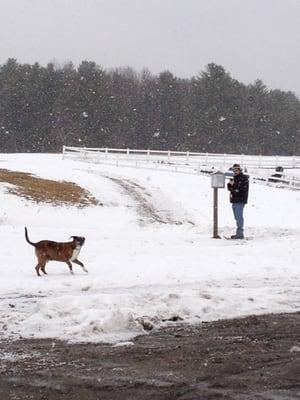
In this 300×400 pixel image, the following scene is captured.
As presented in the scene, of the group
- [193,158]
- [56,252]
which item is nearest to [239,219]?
[56,252]

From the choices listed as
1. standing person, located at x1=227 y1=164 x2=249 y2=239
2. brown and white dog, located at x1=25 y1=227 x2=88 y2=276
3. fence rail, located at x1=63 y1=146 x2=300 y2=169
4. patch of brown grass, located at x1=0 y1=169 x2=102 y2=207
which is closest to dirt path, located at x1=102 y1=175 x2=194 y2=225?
patch of brown grass, located at x1=0 y1=169 x2=102 y2=207

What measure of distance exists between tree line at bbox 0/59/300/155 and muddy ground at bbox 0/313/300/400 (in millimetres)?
63925

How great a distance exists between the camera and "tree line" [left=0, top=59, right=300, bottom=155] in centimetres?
7069

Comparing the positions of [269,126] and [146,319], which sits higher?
[269,126]

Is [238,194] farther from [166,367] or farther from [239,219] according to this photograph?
[166,367]

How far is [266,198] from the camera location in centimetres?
2870

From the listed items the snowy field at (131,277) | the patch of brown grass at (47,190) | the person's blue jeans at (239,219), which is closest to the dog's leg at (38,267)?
the snowy field at (131,277)

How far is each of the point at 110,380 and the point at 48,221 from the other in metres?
15.1

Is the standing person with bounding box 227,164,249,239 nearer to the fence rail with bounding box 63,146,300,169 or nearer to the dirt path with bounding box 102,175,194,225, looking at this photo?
the dirt path with bounding box 102,175,194,225

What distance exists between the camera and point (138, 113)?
81.2m

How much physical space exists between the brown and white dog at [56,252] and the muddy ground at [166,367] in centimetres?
362

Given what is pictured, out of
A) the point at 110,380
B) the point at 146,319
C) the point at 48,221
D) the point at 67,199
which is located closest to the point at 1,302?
the point at 146,319

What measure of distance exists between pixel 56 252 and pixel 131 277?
133 centimetres

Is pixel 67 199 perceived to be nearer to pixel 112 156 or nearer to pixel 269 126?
pixel 112 156
